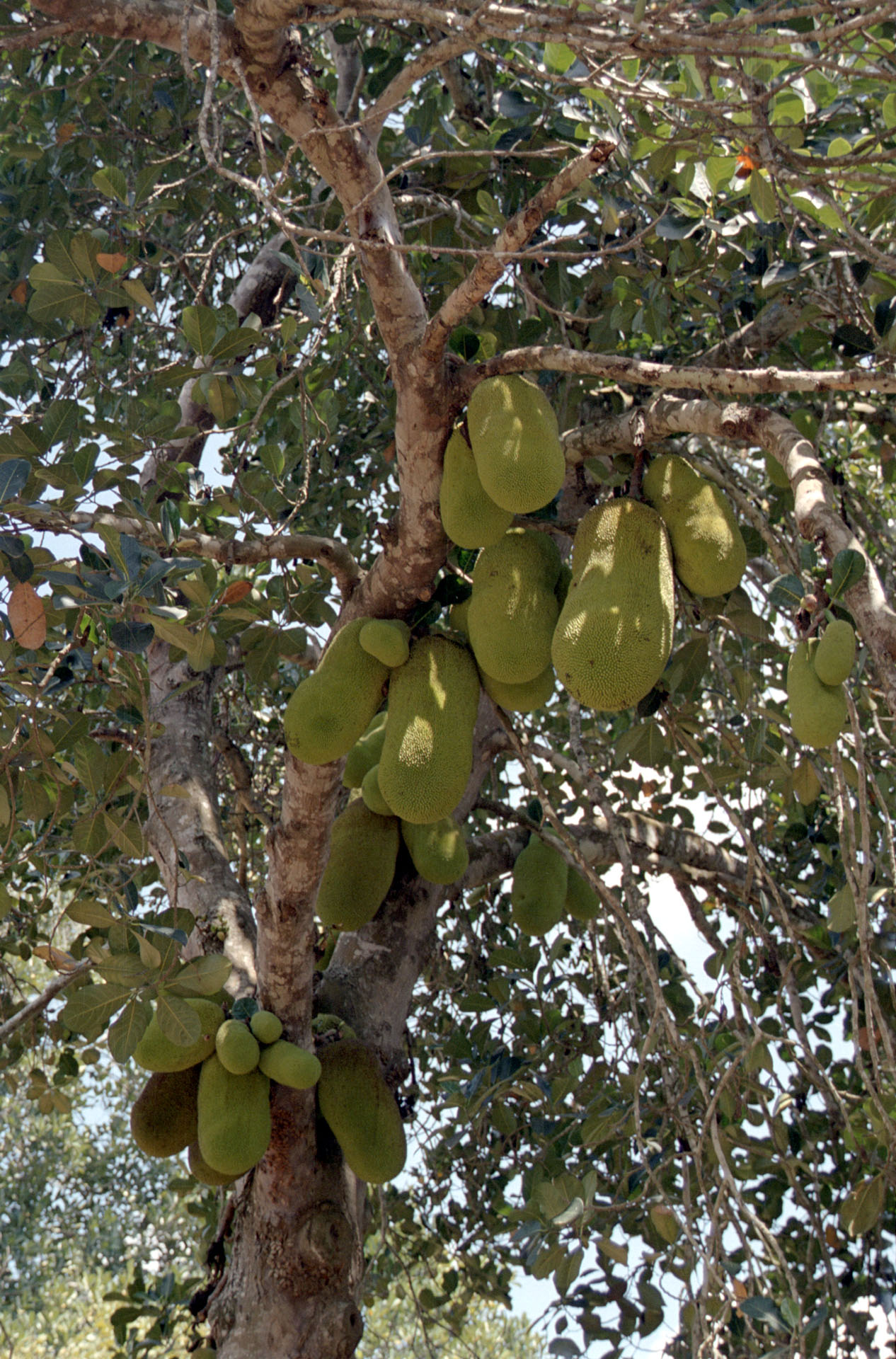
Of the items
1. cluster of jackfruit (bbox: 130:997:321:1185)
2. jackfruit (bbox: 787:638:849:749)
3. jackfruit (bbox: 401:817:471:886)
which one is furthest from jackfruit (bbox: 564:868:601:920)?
jackfruit (bbox: 787:638:849:749)

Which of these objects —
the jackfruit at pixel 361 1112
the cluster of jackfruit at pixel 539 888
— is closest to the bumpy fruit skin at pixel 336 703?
the jackfruit at pixel 361 1112

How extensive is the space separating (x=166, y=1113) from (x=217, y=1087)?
0.12m

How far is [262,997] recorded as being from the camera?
175cm

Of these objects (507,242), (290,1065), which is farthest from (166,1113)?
(507,242)

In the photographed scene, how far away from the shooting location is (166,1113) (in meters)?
1.72

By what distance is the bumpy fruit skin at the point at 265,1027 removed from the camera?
1.70 m

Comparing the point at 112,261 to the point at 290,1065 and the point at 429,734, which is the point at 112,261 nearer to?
the point at 429,734

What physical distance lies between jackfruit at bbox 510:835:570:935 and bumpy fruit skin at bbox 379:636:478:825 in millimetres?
756

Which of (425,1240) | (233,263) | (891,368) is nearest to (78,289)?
(891,368)

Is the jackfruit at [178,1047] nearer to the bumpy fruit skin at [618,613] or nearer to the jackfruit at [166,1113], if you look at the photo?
the jackfruit at [166,1113]

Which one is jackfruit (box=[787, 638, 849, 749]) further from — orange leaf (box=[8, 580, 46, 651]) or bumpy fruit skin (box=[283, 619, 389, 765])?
orange leaf (box=[8, 580, 46, 651])

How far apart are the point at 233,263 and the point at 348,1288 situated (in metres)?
2.94

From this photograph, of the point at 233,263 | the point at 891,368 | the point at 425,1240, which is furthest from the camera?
the point at 233,263

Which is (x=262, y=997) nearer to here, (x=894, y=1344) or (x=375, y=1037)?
(x=375, y=1037)
